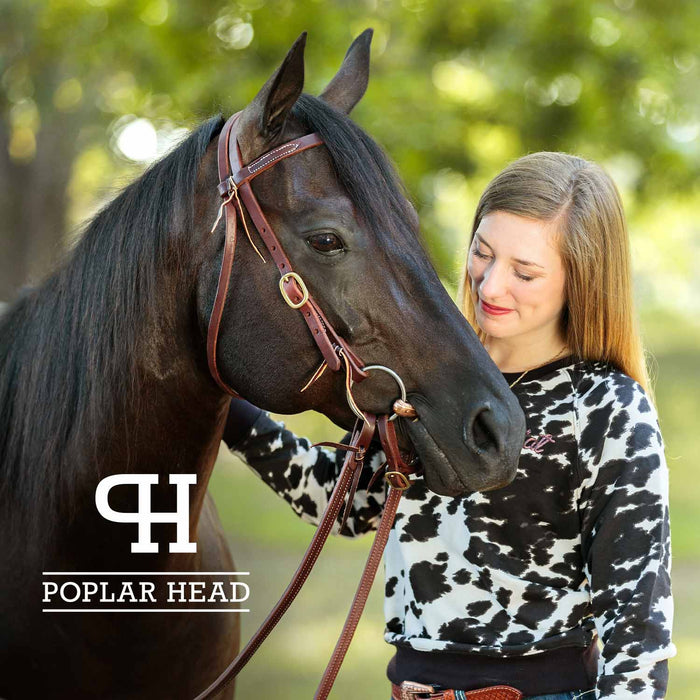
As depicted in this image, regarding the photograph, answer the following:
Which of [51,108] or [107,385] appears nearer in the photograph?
[107,385]

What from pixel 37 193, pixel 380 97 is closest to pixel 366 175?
pixel 380 97

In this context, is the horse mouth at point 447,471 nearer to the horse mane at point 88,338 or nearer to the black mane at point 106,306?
the black mane at point 106,306

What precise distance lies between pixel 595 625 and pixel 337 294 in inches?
34.3

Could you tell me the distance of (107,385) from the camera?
77.5 inches

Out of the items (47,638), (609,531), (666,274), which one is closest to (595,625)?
(609,531)

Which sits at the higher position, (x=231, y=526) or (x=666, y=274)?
(x=666, y=274)

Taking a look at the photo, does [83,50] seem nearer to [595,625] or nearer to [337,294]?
[337,294]

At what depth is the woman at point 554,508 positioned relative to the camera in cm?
174

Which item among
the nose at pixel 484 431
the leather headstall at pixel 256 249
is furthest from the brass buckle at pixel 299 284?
the nose at pixel 484 431

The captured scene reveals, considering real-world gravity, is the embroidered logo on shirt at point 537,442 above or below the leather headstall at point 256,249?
below

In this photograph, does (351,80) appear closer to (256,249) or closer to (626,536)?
(256,249)

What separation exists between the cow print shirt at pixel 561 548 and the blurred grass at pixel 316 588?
748mm

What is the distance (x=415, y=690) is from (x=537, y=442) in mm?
590

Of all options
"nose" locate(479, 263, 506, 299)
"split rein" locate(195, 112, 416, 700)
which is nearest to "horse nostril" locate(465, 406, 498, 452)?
"split rein" locate(195, 112, 416, 700)
